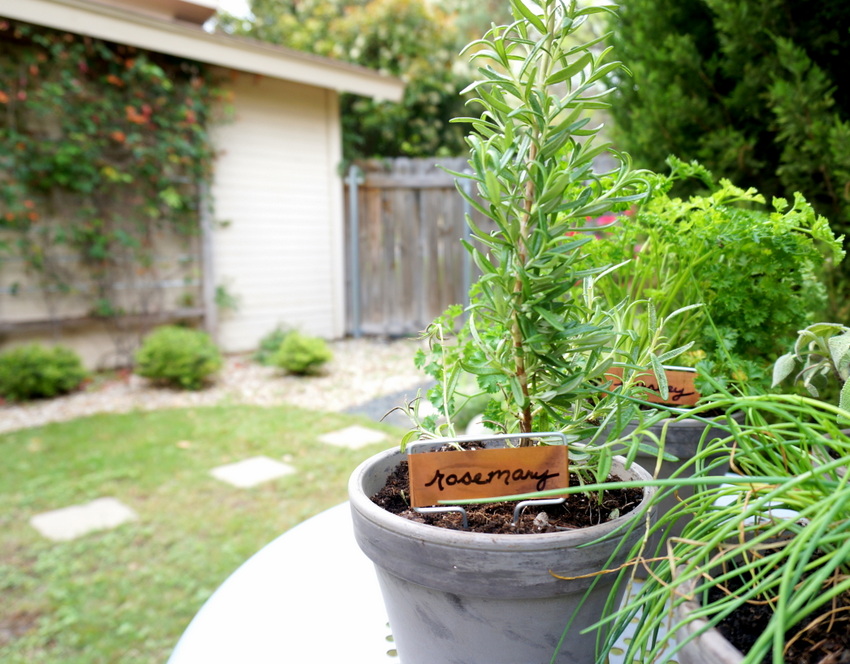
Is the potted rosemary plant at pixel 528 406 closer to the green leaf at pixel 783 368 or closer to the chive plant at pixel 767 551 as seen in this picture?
the chive plant at pixel 767 551

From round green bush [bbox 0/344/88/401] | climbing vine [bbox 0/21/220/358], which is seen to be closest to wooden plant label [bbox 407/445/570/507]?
round green bush [bbox 0/344/88/401]

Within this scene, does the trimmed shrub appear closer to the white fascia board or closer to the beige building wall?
the beige building wall

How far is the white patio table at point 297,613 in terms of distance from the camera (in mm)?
708

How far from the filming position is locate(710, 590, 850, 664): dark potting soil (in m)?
0.42

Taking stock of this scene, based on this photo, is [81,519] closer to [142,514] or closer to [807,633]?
[142,514]

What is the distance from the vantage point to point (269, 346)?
19.1ft

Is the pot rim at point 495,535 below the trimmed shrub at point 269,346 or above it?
above

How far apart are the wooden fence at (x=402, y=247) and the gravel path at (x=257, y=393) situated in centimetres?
109

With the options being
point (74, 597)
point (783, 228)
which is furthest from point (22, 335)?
point (783, 228)

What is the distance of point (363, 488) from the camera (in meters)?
0.70

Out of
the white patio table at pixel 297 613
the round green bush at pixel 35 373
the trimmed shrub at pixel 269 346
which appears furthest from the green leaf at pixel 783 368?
the trimmed shrub at pixel 269 346

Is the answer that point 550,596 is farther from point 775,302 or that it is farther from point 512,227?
point 775,302

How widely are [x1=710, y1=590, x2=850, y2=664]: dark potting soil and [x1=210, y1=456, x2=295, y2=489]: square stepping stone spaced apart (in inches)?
109

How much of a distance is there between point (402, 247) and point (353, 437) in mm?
3290
